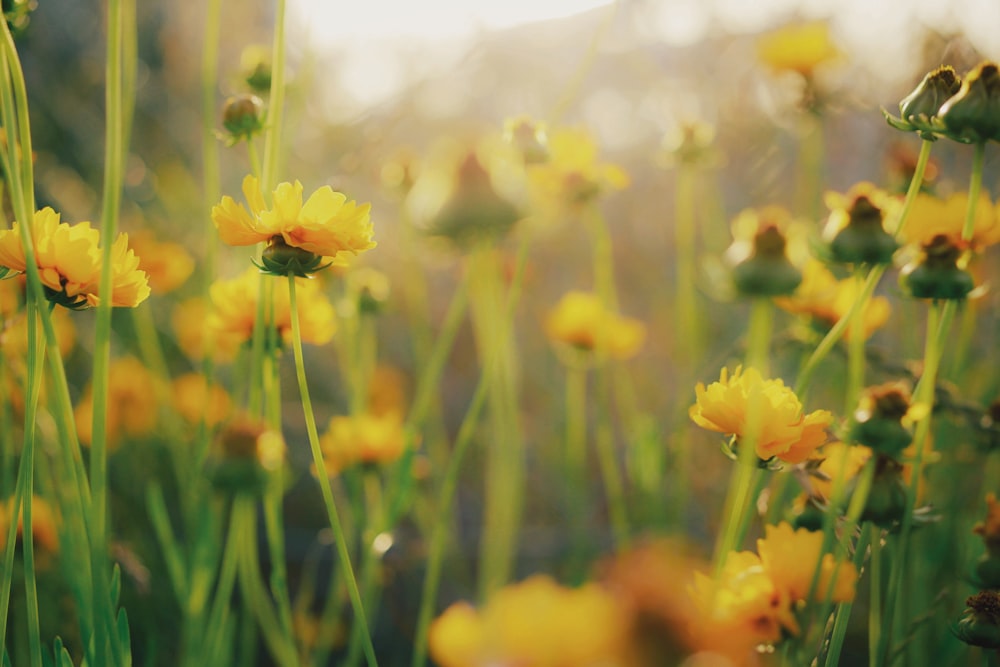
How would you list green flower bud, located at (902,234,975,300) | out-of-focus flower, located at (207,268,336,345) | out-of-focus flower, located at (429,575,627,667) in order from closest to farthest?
out-of-focus flower, located at (429,575,627,667) < green flower bud, located at (902,234,975,300) < out-of-focus flower, located at (207,268,336,345)

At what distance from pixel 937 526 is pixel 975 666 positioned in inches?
6.0

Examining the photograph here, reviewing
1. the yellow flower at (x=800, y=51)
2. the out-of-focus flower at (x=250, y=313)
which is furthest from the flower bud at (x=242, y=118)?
the yellow flower at (x=800, y=51)

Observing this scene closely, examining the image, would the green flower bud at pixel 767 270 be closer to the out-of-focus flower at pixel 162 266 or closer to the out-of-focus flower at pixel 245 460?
the out-of-focus flower at pixel 245 460

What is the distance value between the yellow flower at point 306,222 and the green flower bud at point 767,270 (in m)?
0.31

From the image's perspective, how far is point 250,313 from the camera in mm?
642

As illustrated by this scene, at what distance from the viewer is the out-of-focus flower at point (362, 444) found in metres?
0.84

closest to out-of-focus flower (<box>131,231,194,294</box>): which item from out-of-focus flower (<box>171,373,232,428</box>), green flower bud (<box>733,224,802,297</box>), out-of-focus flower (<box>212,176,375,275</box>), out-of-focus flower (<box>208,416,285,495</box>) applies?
out-of-focus flower (<box>171,373,232,428</box>)

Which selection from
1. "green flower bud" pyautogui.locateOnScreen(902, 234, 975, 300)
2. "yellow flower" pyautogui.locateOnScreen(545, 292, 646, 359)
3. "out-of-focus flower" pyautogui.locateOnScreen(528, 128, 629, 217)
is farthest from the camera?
"yellow flower" pyautogui.locateOnScreen(545, 292, 646, 359)

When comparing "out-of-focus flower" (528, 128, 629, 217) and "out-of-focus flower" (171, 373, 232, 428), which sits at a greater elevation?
"out-of-focus flower" (528, 128, 629, 217)

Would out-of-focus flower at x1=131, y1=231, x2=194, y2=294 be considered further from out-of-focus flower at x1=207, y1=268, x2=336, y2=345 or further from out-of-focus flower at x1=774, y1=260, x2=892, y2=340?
out-of-focus flower at x1=774, y1=260, x2=892, y2=340

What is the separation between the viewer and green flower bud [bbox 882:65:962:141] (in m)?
0.49

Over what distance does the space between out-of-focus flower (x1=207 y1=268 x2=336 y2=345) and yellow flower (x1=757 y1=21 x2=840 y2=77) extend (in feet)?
2.55

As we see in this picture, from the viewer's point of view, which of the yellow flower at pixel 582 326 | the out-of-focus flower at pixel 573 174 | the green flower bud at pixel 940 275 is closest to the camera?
the green flower bud at pixel 940 275

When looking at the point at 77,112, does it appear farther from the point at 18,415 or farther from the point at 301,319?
the point at 301,319
